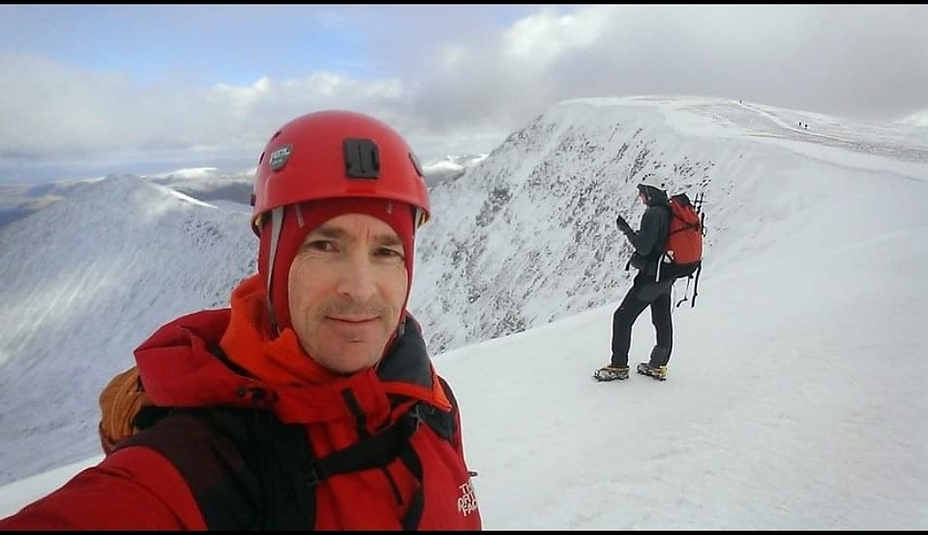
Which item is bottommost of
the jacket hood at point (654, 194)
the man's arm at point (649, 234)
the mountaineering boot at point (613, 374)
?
the mountaineering boot at point (613, 374)

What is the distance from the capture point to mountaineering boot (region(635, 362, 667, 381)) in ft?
17.7

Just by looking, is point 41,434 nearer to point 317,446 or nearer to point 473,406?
point 473,406

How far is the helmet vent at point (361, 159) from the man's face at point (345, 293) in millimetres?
154

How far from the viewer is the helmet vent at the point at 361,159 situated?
1664 millimetres

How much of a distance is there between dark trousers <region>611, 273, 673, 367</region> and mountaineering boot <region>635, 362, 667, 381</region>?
0.05m

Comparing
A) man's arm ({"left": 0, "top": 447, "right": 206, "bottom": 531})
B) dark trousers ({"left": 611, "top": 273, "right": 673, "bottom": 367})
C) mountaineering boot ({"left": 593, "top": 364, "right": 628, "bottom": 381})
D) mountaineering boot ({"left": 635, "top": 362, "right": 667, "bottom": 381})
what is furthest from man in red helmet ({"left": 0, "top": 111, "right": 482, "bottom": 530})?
mountaineering boot ({"left": 635, "top": 362, "right": 667, "bottom": 381})

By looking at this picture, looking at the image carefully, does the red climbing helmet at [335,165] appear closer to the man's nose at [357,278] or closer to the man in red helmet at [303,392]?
the man in red helmet at [303,392]

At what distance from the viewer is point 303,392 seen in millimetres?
1412

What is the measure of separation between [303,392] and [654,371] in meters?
4.84

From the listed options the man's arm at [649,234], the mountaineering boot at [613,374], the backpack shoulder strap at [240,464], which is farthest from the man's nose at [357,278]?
the mountaineering boot at [613,374]

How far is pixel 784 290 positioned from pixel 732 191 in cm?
1228

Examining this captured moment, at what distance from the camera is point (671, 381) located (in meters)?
5.36

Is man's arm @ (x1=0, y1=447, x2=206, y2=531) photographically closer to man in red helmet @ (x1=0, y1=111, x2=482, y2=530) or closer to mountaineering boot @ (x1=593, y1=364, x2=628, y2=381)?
man in red helmet @ (x1=0, y1=111, x2=482, y2=530)

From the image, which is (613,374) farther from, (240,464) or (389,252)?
(240,464)
